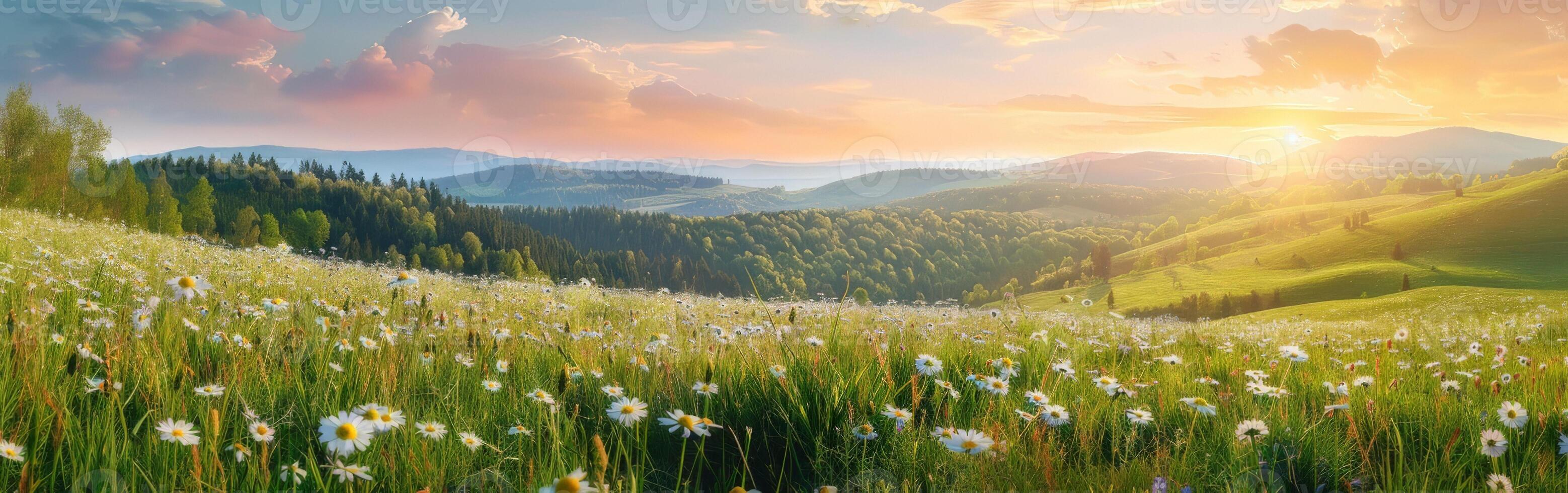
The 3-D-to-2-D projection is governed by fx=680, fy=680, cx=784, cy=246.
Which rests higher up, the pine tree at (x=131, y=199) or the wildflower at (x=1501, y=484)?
the wildflower at (x=1501, y=484)

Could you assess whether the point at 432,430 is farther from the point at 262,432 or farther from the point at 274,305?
the point at 274,305

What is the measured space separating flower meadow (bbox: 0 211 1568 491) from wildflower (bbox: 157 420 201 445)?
20mm

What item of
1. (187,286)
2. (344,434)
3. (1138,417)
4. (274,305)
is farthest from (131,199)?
(1138,417)

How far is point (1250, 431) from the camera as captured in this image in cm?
307

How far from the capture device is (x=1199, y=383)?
5.09m

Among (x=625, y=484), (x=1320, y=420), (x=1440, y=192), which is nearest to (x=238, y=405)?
(x=625, y=484)

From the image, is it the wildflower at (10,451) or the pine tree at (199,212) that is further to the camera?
the pine tree at (199,212)

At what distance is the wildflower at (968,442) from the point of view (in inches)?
98.6

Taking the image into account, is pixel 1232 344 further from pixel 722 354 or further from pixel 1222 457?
pixel 722 354

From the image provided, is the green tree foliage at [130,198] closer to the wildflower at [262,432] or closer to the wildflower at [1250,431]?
the wildflower at [262,432]

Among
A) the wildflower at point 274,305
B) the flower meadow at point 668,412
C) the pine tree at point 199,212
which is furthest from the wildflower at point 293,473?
the pine tree at point 199,212

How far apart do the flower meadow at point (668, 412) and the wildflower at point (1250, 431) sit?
0.05ft

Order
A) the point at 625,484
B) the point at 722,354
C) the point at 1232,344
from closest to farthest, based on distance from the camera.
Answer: the point at 625,484, the point at 722,354, the point at 1232,344

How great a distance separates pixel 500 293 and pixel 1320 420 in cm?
1032
